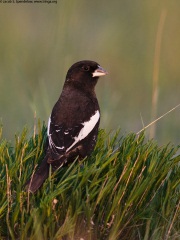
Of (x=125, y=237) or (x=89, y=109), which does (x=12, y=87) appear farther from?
(x=125, y=237)

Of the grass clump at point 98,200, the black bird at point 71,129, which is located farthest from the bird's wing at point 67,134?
the grass clump at point 98,200

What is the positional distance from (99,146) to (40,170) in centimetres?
67

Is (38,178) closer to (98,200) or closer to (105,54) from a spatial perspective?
(98,200)

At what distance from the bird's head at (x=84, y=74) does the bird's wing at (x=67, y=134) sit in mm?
534

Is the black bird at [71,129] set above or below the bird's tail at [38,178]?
above

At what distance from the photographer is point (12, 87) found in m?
7.84

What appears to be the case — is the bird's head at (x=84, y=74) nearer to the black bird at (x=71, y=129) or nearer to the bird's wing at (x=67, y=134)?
the black bird at (x=71, y=129)

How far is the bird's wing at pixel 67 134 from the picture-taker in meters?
5.25

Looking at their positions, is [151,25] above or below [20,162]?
above

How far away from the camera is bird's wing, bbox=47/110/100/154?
17.2ft

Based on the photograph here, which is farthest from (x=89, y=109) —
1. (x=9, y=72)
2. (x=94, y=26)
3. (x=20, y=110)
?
(x=94, y=26)

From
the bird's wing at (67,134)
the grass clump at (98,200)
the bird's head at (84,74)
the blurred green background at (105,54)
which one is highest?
the blurred green background at (105,54)

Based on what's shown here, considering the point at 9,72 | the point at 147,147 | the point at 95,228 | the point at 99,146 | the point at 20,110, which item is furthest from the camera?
the point at 9,72

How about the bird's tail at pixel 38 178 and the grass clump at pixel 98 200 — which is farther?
the bird's tail at pixel 38 178
